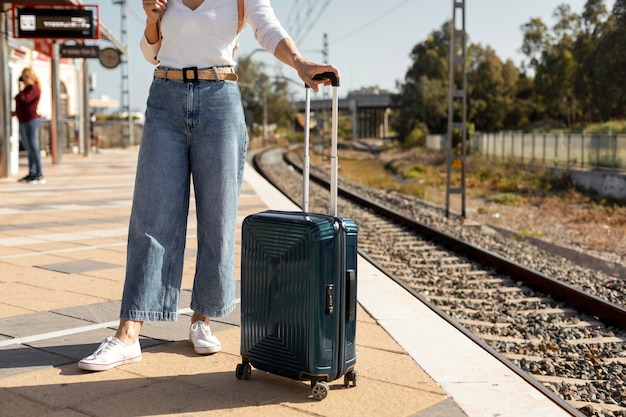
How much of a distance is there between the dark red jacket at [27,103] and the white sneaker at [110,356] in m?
12.1

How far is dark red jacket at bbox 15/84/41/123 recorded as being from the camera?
15.0 metres

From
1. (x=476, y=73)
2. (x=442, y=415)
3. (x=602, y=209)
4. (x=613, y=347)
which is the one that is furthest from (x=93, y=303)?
(x=476, y=73)

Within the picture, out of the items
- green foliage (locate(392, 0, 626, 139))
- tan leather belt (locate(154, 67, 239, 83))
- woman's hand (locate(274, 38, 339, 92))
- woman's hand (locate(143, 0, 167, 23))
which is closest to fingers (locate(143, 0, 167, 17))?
woman's hand (locate(143, 0, 167, 23))

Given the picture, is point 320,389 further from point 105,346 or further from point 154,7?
point 154,7

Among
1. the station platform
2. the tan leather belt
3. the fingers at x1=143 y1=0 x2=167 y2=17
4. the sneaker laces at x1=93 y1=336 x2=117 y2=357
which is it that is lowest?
the station platform

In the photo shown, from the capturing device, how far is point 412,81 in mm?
87562

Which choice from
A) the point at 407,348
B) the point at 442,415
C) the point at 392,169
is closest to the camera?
the point at 442,415

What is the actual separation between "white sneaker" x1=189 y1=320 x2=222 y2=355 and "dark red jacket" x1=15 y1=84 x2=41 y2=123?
11.9m

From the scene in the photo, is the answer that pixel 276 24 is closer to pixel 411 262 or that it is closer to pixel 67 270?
pixel 67 270

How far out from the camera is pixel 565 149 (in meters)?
32.3

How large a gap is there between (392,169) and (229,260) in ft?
134

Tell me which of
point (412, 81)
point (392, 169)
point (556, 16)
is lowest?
point (392, 169)

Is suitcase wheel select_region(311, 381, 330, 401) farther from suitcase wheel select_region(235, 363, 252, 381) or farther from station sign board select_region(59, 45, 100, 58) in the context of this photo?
station sign board select_region(59, 45, 100, 58)

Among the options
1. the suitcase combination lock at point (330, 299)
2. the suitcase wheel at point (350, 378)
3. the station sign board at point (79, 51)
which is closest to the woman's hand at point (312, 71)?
the suitcase combination lock at point (330, 299)
